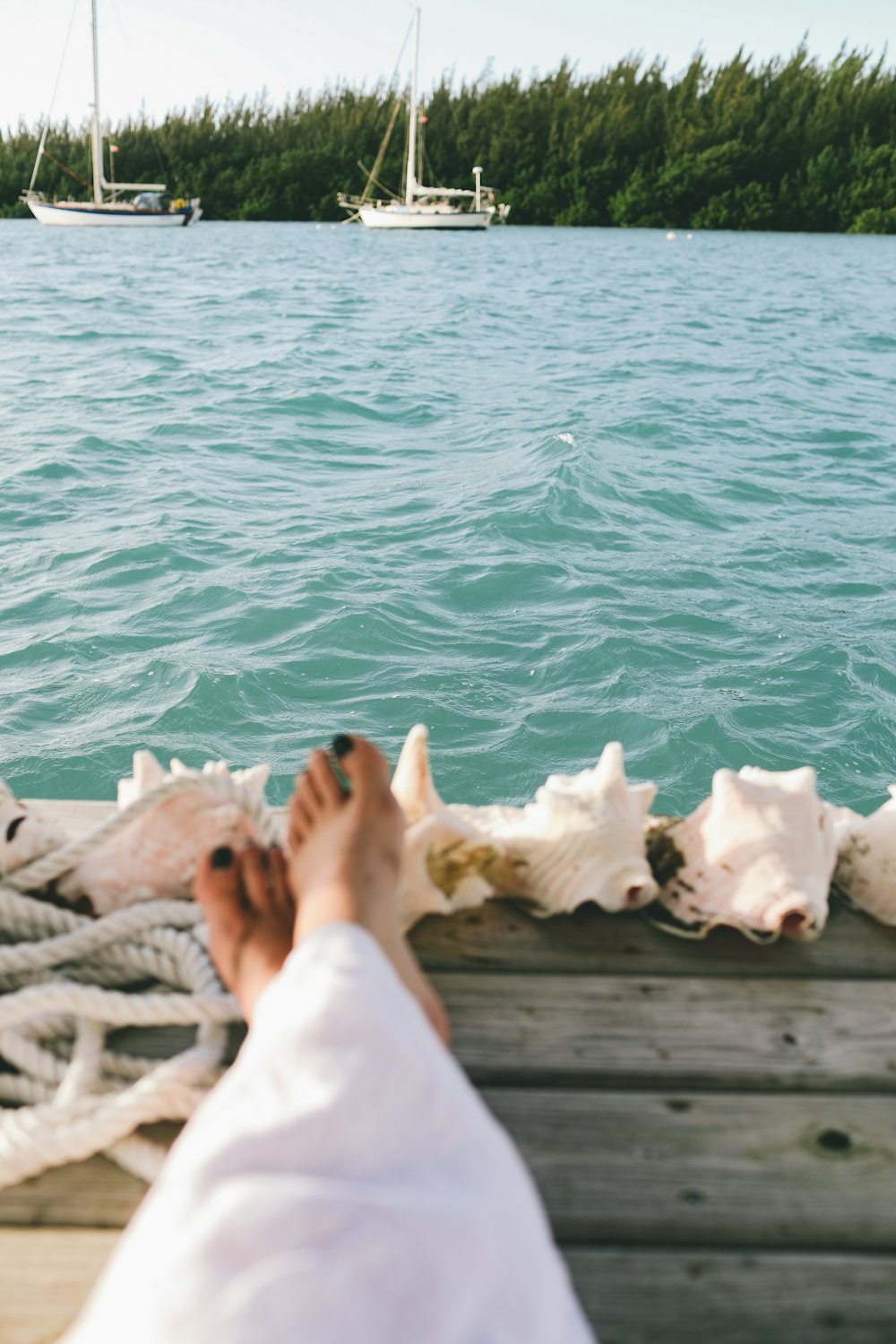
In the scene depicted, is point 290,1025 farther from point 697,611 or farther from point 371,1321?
point 697,611

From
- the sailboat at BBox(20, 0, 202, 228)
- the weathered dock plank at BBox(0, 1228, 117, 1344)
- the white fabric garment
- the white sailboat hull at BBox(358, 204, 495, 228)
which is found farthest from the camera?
the white sailboat hull at BBox(358, 204, 495, 228)

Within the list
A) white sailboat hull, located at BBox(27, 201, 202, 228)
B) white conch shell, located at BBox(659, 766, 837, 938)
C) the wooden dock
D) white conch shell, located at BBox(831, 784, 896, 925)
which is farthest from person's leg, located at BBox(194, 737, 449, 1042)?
white sailboat hull, located at BBox(27, 201, 202, 228)

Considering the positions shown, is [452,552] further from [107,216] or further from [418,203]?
[418,203]

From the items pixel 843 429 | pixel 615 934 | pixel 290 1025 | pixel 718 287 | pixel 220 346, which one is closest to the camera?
pixel 290 1025

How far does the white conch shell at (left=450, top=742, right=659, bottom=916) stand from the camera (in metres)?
1.16

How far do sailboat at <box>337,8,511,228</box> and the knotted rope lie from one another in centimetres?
2837

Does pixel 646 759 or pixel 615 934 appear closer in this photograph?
pixel 615 934

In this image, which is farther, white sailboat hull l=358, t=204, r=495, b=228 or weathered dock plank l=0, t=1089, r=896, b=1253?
white sailboat hull l=358, t=204, r=495, b=228

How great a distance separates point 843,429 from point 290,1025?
23.0ft

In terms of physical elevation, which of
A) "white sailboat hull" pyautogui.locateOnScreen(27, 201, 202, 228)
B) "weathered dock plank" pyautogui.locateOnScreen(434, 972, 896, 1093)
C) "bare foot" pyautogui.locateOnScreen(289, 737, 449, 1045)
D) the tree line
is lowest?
"weathered dock plank" pyautogui.locateOnScreen(434, 972, 896, 1093)

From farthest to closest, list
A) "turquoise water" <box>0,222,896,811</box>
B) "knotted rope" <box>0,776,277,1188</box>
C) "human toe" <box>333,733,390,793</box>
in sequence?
"turquoise water" <box>0,222,896,811</box>, "human toe" <box>333,733,390,793</box>, "knotted rope" <box>0,776,277,1188</box>

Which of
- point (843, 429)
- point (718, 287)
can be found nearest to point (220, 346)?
point (843, 429)

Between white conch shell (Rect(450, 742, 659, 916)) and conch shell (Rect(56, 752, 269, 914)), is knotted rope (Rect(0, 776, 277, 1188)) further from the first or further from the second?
white conch shell (Rect(450, 742, 659, 916))

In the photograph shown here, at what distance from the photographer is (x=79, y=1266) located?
2.50ft
